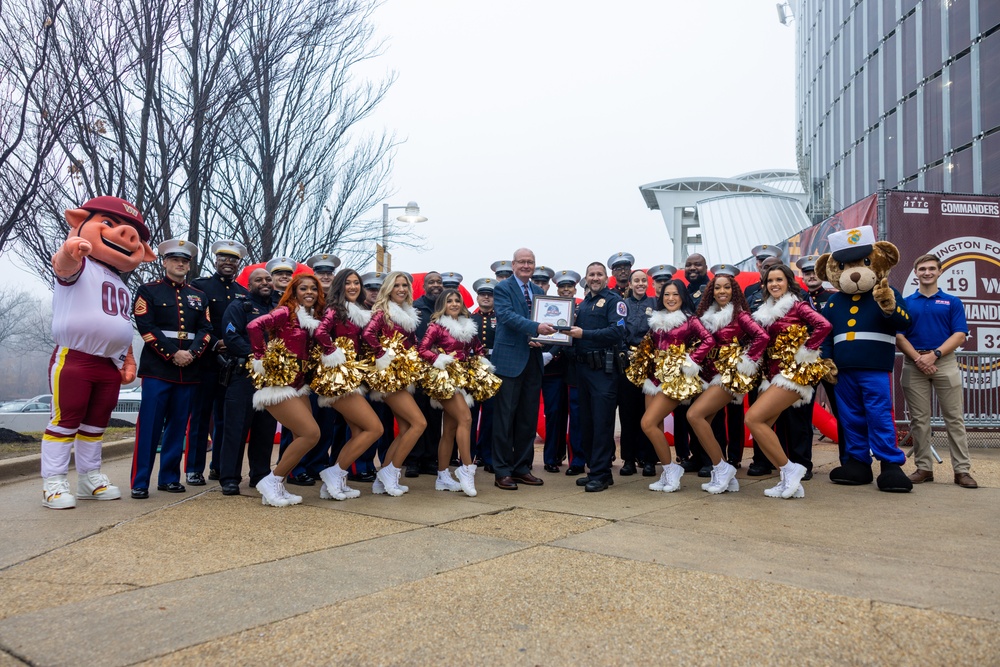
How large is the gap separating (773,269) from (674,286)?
825 millimetres

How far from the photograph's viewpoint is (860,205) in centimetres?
951

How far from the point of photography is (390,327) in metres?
6.03

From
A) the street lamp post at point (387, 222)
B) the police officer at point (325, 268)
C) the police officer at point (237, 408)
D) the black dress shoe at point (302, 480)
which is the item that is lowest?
the black dress shoe at point (302, 480)

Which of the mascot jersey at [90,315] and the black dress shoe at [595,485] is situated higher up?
the mascot jersey at [90,315]

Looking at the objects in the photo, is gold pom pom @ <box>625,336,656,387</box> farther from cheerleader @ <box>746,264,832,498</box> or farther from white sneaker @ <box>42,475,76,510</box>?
white sneaker @ <box>42,475,76,510</box>

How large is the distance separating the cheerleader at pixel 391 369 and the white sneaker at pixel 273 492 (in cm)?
83

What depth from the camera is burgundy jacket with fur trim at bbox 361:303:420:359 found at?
5.86 m

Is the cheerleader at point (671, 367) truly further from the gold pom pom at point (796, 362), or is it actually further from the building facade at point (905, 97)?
the building facade at point (905, 97)

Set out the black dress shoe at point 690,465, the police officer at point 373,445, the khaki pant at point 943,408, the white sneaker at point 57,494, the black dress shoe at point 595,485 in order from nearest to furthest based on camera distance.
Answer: the white sneaker at point 57,494 → the black dress shoe at point 595,485 → the khaki pant at point 943,408 → the police officer at point 373,445 → the black dress shoe at point 690,465

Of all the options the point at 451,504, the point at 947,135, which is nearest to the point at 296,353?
the point at 451,504

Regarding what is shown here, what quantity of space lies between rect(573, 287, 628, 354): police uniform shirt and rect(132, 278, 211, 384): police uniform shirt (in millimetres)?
3311

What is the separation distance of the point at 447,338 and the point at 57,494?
3.21m

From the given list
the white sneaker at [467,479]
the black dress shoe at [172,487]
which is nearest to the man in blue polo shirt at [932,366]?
the white sneaker at [467,479]

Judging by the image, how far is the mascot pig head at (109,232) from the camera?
5.61 metres
